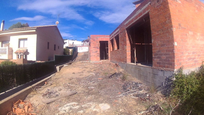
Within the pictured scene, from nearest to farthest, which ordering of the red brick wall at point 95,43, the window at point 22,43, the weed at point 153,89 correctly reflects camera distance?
the weed at point 153,89, the red brick wall at point 95,43, the window at point 22,43

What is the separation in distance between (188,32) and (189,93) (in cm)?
227

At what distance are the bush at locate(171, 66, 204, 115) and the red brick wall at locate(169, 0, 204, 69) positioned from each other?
497 mm

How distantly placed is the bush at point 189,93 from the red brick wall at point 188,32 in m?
0.50

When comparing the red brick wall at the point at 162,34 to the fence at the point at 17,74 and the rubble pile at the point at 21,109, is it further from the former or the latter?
the fence at the point at 17,74

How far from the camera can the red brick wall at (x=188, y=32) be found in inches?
146

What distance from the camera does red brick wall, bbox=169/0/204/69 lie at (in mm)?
3703

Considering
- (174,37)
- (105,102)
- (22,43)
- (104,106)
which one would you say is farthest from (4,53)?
(174,37)

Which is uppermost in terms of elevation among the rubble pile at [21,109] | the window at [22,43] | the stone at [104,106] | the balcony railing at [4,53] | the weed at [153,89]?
the window at [22,43]

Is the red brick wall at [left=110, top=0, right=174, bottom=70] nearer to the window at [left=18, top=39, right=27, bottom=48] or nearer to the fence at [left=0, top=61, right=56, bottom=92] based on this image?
the fence at [left=0, top=61, right=56, bottom=92]

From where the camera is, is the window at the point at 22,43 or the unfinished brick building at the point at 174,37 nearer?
the unfinished brick building at the point at 174,37

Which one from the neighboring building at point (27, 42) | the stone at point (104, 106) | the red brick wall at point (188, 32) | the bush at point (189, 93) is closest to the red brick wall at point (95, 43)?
the neighboring building at point (27, 42)

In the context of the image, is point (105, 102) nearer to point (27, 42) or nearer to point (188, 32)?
point (188, 32)

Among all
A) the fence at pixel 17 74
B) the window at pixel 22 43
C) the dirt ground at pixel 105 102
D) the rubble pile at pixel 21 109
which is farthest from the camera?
the window at pixel 22 43

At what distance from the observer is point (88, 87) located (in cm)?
544
